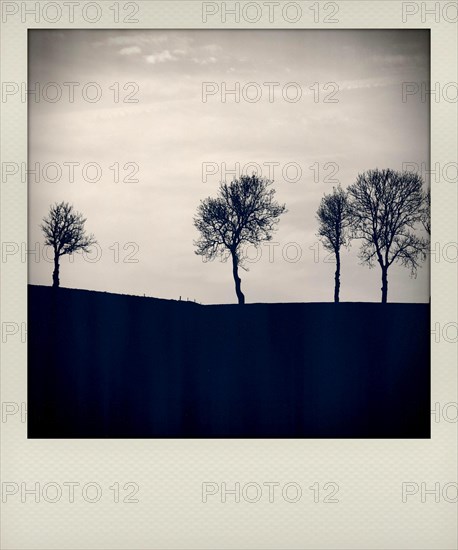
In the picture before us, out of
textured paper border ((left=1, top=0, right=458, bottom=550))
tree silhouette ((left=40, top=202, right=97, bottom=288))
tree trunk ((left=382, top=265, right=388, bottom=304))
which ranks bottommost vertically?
textured paper border ((left=1, top=0, right=458, bottom=550))

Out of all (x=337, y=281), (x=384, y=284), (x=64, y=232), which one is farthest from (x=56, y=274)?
(x=384, y=284)

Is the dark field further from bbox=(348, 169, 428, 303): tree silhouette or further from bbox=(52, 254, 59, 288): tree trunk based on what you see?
bbox=(348, 169, 428, 303): tree silhouette

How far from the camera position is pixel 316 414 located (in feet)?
8.32

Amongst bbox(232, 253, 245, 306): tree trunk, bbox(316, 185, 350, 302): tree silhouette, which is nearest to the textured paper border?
bbox(316, 185, 350, 302): tree silhouette

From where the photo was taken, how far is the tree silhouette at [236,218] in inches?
101

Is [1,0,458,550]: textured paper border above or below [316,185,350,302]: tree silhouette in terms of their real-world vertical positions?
below

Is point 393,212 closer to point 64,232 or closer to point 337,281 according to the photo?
point 337,281

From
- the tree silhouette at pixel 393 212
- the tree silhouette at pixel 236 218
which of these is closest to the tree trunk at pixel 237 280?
the tree silhouette at pixel 236 218

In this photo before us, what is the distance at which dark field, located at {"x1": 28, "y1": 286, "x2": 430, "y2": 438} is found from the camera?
8.32 feet

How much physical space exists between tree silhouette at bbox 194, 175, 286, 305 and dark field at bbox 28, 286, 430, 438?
21 centimetres

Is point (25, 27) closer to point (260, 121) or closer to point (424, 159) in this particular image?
point (260, 121)

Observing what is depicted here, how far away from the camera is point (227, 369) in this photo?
8.33 feet

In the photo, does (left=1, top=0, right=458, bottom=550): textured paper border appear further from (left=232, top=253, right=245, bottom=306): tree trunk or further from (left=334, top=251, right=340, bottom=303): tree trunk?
(left=232, top=253, right=245, bottom=306): tree trunk

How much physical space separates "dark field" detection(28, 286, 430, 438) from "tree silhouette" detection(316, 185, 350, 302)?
0.22 m
